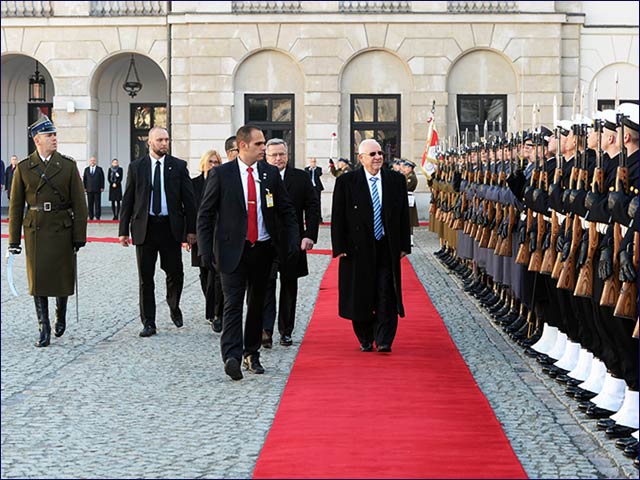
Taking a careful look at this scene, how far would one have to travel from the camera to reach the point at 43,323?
37.3ft

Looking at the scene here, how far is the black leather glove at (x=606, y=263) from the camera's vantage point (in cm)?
743

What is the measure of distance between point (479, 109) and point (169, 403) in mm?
29542

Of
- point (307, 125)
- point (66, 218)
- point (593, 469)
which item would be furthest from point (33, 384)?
point (307, 125)

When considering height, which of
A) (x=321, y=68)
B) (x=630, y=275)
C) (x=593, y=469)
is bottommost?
(x=593, y=469)

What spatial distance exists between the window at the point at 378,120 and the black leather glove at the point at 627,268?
98.8ft

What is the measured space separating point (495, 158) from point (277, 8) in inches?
915

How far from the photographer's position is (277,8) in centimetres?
3709

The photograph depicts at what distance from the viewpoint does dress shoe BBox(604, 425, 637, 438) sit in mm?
7477

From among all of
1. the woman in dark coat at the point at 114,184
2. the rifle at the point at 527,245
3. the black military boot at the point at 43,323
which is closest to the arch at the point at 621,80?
the woman in dark coat at the point at 114,184

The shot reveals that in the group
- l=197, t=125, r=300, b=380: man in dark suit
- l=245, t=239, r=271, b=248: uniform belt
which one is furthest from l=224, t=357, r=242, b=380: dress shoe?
l=245, t=239, r=271, b=248: uniform belt

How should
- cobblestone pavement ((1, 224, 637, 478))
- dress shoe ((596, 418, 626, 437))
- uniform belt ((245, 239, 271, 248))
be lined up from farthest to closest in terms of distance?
uniform belt ((245, 239, 271, 248)), dress shoe ((596, 418, 626, 437)), cobblestone pavement ((1, 224, 637, 478))

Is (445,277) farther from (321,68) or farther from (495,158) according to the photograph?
(321,68)

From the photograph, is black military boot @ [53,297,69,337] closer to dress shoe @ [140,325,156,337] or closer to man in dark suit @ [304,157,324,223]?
dress shoe @ [140,325,156,337]

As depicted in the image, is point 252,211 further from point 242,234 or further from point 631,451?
point 631,451
